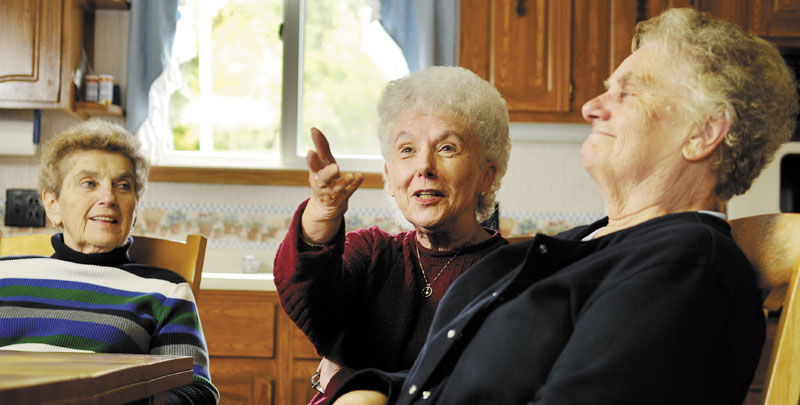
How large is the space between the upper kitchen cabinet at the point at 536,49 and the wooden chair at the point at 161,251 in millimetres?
1816

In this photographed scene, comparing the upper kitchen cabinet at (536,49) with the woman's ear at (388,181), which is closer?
the woman's ear at (388,181)

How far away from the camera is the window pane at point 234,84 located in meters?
3.53

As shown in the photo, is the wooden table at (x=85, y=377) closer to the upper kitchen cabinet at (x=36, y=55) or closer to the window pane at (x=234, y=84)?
the upper kitchen cabinet at (x=36, y=55)

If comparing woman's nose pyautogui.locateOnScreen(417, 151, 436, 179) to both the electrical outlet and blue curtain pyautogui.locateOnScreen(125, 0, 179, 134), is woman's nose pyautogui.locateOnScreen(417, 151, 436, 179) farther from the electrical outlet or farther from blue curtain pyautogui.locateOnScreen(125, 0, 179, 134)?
the electrical outlet

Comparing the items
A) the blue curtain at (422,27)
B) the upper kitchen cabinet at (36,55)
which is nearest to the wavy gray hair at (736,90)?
the blue curtain at (422,27)

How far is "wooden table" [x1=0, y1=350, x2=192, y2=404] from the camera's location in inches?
27.8

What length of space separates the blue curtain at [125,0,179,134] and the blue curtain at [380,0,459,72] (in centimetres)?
103

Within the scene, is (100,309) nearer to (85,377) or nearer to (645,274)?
(85,377)

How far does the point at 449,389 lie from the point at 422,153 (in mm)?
513

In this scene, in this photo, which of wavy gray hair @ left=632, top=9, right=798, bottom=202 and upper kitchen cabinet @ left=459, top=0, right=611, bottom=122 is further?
upper kitchen cabinet @ left=459, top=0, right=611, bottom=122

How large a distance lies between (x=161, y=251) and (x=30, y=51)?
187 cm

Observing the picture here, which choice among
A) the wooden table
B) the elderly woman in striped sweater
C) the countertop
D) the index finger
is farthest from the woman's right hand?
the countertop

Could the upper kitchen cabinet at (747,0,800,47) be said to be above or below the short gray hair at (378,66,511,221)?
above

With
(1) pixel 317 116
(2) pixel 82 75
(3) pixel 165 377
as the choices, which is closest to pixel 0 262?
(3) pixel 165 377
